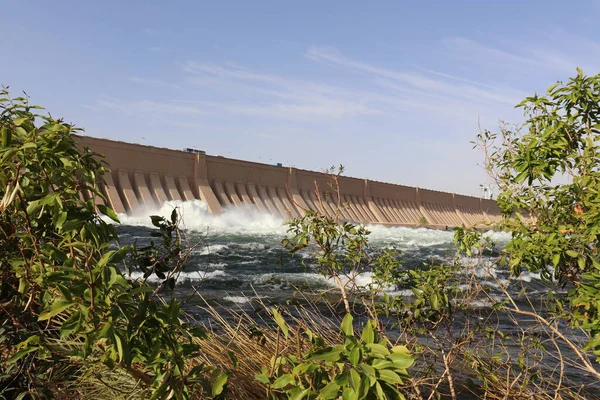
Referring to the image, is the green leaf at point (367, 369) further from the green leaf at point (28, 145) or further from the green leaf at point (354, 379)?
the green leaf at point (28, 145)

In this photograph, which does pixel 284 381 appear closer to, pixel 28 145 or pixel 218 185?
pixel 28 145

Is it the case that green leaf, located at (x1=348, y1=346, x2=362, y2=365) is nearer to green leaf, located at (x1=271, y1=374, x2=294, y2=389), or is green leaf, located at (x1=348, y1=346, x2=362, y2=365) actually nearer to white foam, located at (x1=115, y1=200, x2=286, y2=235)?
green leaf, located at (x1=271, y1=374, x2=294, y2=389)

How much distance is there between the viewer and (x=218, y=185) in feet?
92.1

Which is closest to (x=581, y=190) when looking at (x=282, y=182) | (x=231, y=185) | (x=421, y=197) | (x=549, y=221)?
(x=549, y=221)

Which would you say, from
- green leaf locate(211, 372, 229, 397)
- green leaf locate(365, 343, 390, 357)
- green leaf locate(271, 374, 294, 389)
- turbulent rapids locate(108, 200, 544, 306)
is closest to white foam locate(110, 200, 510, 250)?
turbulent rapids locate(108, 200, 544, 306)

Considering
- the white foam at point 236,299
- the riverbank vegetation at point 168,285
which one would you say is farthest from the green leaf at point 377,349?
the white foam at point 236,299

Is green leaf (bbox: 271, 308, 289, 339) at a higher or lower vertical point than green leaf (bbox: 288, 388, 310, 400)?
higher

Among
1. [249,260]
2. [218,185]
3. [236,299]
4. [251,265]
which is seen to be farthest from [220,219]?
[236,299]

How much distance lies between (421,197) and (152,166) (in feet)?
80.3

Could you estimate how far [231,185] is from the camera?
28.8 meters

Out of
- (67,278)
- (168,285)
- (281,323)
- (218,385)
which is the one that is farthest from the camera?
(168,285)

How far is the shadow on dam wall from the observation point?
24234 millimetres

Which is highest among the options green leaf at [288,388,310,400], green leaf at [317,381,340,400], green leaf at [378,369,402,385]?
green leaf at [378,369,402,385]

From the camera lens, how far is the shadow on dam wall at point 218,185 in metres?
24.2
